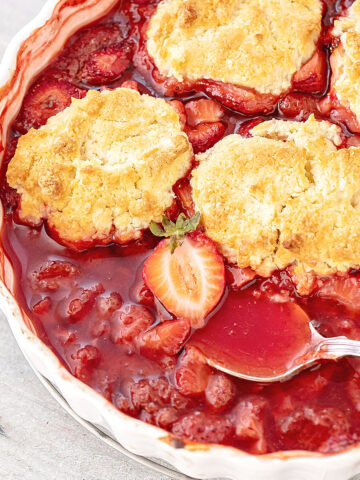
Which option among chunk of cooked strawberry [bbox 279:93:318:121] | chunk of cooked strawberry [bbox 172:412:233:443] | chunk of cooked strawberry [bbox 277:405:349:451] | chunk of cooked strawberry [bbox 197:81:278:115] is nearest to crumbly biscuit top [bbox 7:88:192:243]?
chunk of cooked strawberry [bbox 197:81:278:115]

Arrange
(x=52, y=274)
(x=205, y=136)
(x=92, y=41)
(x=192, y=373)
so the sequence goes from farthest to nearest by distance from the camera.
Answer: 1. (x=92, y=41)
2. (x=205, y=136)
3. (x=52, y=274)
4. (x=192, y=373)

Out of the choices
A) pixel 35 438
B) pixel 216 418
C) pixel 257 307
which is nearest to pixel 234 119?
pixel 257 307

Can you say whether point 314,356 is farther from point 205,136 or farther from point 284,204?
point 205,136

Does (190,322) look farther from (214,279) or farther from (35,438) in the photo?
(35,438)

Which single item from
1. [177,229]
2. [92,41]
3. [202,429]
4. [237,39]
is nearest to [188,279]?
[177,229]

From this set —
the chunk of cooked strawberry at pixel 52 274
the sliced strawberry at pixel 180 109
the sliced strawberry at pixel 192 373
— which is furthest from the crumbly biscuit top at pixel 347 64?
the chunk of cooked strawberry at pixel 52 274

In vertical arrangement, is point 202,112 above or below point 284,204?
above

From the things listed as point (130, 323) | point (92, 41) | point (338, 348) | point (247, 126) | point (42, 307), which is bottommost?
point (338, 348)

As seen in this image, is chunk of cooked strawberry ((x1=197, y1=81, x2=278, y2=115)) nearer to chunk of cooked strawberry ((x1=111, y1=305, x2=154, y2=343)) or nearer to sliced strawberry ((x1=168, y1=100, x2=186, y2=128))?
sliced strawberry ((x1=168, y1=100, x2=186, y2=128))
